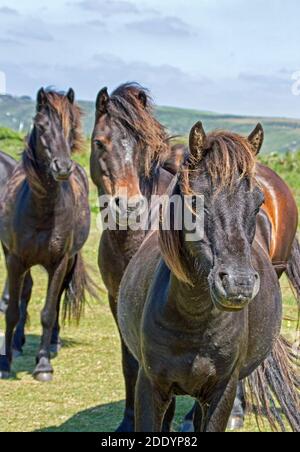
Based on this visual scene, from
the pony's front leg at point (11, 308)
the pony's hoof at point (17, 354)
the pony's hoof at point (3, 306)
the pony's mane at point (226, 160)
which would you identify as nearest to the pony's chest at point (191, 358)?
the pony's mane at point (226, 160)

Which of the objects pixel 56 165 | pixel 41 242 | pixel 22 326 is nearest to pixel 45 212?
pixel 41 242

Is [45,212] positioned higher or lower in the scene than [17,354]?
higher

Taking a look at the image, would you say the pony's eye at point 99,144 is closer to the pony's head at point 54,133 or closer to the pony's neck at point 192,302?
the pony's head at point 54,133

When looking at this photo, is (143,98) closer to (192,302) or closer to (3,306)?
(192,302)

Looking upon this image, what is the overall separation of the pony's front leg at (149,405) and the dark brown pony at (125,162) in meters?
1.25

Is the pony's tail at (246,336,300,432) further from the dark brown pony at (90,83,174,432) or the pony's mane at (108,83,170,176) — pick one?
the pony's mane at (108,83,170,176)

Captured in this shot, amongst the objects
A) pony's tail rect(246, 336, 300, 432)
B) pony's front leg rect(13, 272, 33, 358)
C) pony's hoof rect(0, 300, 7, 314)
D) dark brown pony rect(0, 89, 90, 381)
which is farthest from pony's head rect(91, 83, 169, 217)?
pony's hoof rect(0, 300, 7, 314)

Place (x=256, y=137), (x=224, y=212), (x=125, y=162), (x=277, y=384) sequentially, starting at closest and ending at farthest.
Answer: (x=224, y=212) < (x=256, y=137) < (x=277, y=384) < (x=125, y=162)

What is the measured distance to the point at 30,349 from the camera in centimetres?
716

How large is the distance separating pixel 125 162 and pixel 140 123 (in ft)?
0.86

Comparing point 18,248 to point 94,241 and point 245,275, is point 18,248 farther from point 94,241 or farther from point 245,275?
point 94,241

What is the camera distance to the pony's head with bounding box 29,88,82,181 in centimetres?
606

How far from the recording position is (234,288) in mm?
2535
